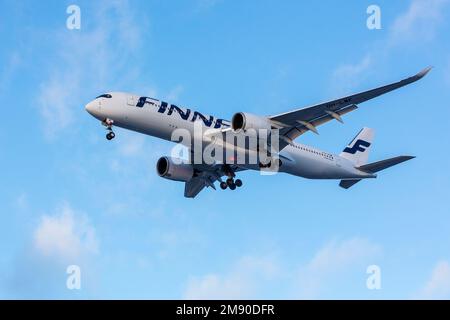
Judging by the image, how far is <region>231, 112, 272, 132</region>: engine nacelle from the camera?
137 feet

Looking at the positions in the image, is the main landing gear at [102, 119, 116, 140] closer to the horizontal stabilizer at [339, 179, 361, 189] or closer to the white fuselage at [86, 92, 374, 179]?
the white fuselage at [86, 92, 374, 179]

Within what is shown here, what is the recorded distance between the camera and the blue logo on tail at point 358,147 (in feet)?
175

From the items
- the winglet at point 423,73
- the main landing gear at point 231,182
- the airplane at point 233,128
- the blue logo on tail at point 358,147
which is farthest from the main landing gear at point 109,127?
the blue logo on tail at point 358,147

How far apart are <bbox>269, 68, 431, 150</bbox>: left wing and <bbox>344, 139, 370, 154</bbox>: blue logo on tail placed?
33.5 feet

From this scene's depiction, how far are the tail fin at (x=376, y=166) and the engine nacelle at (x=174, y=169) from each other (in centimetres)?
1169

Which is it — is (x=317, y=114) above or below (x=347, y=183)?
above

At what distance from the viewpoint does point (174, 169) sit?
48.3m

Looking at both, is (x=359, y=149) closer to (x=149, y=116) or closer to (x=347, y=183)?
(x=347, y=183)

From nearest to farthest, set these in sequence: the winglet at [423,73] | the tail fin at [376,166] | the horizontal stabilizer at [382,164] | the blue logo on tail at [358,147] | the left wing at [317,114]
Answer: the winglet at [423,73] → the left wing at [317,114] → the horizontal stabilizer at [382,164] → the tail fin at [376,166] → the blue logo on tail at [358,147]

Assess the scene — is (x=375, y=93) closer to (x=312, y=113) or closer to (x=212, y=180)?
(x=312, y=113)

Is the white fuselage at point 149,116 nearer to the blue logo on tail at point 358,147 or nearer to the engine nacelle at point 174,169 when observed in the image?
the engine nacelle at point 174,169

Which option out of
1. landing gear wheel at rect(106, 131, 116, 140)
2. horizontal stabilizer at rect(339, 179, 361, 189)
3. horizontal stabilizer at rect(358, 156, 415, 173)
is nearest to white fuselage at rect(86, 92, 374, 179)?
landing gear wheel at rect(106, 131, 116, 140)

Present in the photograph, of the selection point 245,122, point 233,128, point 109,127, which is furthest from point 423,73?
point 109,127

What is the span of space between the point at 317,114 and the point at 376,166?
8.88 m
